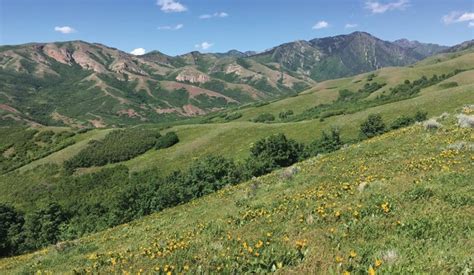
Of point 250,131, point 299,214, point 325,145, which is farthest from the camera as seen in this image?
point 250,131

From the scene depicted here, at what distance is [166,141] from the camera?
337 ft

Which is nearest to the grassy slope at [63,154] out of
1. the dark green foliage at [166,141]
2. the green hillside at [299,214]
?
the dark green foliage at [166,141]

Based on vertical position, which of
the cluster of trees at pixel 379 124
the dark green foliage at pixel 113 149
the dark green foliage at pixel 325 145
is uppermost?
the cluster of trees at pixel 379 124

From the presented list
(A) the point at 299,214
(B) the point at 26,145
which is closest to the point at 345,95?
(B) the point at 26,145

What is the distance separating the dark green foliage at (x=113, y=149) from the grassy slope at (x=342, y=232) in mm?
84788

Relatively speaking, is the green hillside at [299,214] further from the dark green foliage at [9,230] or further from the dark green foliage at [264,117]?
the dark green foliage at [264,117]

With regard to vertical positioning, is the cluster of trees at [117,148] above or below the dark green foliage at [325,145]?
below

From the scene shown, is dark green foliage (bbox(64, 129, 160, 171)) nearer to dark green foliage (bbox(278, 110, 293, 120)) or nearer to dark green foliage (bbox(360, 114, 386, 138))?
dark green foliage (bbox(278, 110, 293, 120))

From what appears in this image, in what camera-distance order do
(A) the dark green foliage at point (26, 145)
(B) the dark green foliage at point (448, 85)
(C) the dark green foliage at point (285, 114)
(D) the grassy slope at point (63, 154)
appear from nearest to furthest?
1. (D) the grassy slope at point (63, 154)
2. (A) the dark green foliage at point (26, 145)
3. (B) the dark green foliage at point (448, 85)
4. (C) the dark green foliage at point (285, 114)

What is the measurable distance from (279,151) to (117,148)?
6037 centimetres

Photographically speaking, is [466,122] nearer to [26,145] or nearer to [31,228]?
[31,228]

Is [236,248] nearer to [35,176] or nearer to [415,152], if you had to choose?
[415,152]

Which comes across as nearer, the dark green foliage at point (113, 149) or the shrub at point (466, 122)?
the shrub at point (466, 122)

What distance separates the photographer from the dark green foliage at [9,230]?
48.8 metres
